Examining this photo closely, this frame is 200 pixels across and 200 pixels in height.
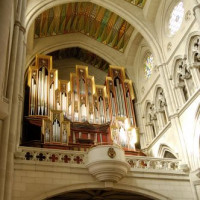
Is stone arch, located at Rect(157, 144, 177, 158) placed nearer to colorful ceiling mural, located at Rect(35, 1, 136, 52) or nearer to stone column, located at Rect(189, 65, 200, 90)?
stone column, located at Rect(189, 65, 200, 90)

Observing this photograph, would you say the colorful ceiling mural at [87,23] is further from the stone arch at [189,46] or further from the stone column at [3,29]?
the stone column at [3,29]

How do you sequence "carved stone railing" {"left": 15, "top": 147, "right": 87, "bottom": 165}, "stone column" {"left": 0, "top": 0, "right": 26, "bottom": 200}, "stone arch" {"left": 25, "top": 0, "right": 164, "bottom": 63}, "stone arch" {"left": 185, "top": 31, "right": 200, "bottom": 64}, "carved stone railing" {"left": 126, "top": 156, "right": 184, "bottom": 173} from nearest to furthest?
"stone column" {"left": 0, "top": 0, "right": 26, "bottom": 200}, "carved stone railing" {"left": 15, "top": 147, "right": 87, "bottom": 165}, "carved stone railing" {"left": 126, "top": 156, "right": 184, "bottom": 173}, "stone arch" {"left": 185, "top": 31, "right": 200, "bottom": 64}, "stone arch" {"left": 25, "top": 0, "right": 164, "bottom": 63}

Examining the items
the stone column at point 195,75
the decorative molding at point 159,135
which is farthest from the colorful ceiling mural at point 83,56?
the stone column at point 195,75

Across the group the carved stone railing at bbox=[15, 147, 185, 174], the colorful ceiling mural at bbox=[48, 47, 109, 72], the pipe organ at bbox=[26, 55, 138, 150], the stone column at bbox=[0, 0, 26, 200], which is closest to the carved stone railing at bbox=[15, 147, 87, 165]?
the carved stone railing at bbox=[15, 147, 185, 174]

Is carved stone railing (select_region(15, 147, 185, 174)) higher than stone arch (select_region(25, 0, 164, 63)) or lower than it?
lower

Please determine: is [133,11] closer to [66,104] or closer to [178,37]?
[178,37]

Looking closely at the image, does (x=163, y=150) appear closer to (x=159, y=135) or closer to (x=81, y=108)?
(x=159, y=135)

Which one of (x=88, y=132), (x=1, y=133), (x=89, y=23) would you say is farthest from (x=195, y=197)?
(x=89, y=23)

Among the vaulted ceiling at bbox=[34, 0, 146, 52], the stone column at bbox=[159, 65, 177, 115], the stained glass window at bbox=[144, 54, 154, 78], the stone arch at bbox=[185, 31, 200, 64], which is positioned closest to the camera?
the stone arch at bbox=[185, 31, 200, 64]

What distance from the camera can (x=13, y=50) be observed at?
10539 mm

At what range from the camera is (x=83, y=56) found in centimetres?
2044

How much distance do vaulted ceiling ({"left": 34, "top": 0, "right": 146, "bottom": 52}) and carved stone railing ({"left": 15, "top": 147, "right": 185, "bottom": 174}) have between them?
333 inches

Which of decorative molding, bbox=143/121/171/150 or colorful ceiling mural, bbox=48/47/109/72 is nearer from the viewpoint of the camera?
decorative molding, bbox=143/121/171/150

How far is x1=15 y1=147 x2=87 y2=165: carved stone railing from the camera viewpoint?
10562 millimetres
